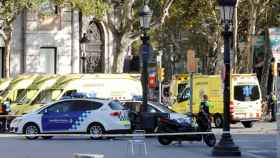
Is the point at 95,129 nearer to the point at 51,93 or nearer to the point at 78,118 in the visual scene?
the point at 78,118

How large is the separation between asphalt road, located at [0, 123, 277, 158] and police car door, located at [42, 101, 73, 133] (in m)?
0.47

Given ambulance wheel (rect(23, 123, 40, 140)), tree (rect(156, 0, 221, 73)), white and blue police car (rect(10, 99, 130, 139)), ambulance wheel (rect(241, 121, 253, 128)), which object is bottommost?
ambulance wheel (rect(241, 121, 253, 128))

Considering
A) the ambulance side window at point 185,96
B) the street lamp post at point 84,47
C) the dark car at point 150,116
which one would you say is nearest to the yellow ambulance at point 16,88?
the ambulance side window at point 185,96

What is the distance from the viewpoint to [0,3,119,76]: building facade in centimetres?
5350

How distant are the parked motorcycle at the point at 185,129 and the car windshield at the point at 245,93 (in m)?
11.6

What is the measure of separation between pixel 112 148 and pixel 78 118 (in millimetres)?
5114

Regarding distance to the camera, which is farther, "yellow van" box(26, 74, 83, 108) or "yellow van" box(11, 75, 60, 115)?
"yellow van" box(11, 75, 60, 115)

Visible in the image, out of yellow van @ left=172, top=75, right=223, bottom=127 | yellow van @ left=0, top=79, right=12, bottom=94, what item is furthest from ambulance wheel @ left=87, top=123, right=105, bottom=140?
yellow van @ left=0, top=79, right=12, bottom=94

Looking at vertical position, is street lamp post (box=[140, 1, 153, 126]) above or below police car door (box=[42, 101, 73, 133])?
above

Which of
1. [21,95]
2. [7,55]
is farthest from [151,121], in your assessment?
[7,55]

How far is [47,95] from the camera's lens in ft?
123

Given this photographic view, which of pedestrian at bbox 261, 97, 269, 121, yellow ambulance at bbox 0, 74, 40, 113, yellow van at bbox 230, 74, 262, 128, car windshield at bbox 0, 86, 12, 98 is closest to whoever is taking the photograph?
yellow van at bbox 230, 74, 262, 128

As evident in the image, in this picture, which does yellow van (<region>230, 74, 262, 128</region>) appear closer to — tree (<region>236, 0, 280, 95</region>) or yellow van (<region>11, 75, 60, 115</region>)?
tree (<region>236, 0, 280, 95</region>)

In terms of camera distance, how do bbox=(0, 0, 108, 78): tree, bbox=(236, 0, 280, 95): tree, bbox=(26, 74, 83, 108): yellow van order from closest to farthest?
bbox=(26, 74, 83, 108): yellow van → bbox=(0, 0, 108, 78): tree → bbox=(236, 0, 280, 95): tree
